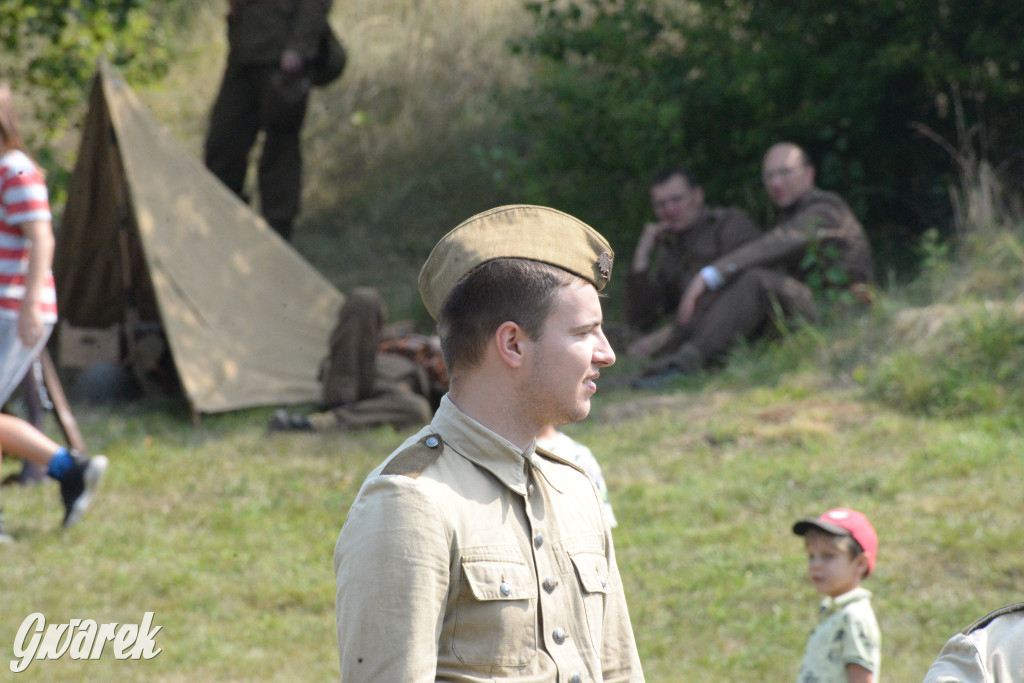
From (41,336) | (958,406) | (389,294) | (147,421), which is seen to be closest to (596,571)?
(41,336)

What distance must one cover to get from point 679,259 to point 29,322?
4.80 metres

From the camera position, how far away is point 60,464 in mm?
5031

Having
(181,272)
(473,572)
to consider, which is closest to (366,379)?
(181,272)

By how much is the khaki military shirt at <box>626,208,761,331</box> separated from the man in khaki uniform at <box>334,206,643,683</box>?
627 cm

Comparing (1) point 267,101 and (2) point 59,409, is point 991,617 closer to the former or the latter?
(2) point 59,409

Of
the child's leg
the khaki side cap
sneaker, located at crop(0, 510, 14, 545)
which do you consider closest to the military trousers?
the child's leg

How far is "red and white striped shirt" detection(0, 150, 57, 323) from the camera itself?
5.12 meters

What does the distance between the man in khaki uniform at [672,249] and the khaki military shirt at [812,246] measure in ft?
1.24

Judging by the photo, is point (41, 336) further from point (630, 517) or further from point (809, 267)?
point (809, 267)

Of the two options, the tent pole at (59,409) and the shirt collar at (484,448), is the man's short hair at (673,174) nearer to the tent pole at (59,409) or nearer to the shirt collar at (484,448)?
the tent pole at (59,409)

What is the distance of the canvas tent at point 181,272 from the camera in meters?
7.55

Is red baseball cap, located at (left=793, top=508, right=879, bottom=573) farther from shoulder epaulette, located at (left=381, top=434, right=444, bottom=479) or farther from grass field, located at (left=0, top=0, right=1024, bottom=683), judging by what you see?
shoulder epaulette, located at (left=381, top=434, right=444, bottom=479)

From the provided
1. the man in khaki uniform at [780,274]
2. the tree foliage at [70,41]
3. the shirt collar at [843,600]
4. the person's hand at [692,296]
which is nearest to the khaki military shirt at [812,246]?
the man in khaki uniform at [780,274]

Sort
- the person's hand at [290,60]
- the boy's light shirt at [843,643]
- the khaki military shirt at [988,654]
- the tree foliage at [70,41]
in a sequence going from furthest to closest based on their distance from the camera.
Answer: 1. the tree foliage at [70,41]
2. the person's hand at [290,60]
3. the boy's light shirt at [843,643]
4. the khaki military shirt at [988,654]
